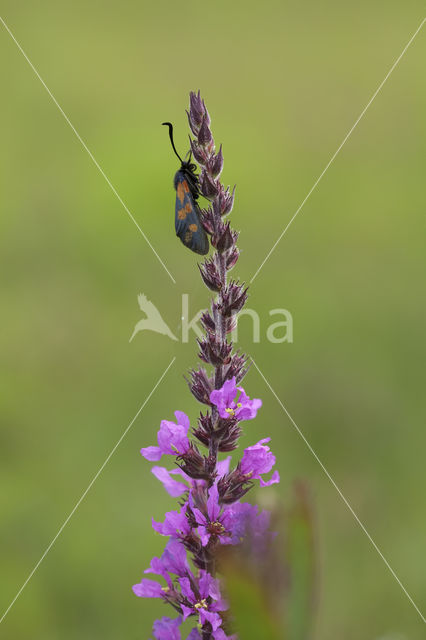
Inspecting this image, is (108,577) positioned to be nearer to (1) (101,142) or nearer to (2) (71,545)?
(2) (71,545)

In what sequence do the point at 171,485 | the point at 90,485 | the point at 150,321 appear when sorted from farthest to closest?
the point at 150,321 → the point at 90,485 → the point at 171,485

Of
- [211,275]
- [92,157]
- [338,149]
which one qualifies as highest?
[338,149]

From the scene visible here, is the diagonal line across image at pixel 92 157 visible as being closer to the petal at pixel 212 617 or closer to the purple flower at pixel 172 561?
the purple flower at pixel 172 561

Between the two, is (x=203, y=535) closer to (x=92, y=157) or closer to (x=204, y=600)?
(x=204, y=600)

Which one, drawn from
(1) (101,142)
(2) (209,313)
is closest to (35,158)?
(1) (101,142)

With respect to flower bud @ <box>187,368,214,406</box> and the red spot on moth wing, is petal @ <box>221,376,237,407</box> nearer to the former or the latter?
flower bud @ <box>187,368,214,406</box>

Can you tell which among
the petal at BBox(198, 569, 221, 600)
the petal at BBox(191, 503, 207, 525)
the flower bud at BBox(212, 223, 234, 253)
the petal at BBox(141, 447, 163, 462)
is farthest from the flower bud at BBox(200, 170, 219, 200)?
the petal at BBox(198, 569, 221, 600)

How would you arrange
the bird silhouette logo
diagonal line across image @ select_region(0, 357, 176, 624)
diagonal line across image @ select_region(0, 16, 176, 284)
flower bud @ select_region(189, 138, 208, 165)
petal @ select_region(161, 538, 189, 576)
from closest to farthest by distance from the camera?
petal @ select_region(161, 538, 189, 576) → flower bud @ select_region(189, 138, 208, 165) → diagonal line across image @ select_region(0, 357, 176, 624) → the bird silhouette logo → diagonal line across image @ select_region(0, 16, 176, 284)

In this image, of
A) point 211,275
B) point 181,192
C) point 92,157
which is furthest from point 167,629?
point 92,157
